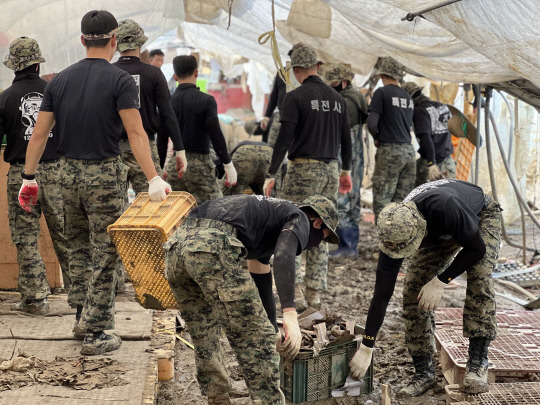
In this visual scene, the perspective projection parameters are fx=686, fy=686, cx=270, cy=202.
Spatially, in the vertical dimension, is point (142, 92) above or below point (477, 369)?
above

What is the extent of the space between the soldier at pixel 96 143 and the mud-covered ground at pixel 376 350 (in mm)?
673

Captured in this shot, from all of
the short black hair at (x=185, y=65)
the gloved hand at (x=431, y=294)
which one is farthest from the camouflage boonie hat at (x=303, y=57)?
the gloved hand at (x=431, y=294)

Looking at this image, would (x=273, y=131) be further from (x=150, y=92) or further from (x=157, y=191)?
(x=157, y=191)

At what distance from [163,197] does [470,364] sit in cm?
224

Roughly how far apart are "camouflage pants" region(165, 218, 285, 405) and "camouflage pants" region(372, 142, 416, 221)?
5.06m

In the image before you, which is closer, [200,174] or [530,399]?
[530,399]

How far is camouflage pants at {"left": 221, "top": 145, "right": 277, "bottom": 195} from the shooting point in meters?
7.40

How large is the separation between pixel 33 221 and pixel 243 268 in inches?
102

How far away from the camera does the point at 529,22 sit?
177 inches

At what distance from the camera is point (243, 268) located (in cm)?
354

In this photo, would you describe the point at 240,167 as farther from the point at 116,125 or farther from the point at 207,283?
the point at 207,283

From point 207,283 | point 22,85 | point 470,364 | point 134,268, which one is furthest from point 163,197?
point 470,364

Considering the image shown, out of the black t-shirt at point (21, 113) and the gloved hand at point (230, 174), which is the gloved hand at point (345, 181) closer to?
the gloved hand at point (230, 174)

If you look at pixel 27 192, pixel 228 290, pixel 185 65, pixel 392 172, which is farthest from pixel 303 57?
pixel 228 290
